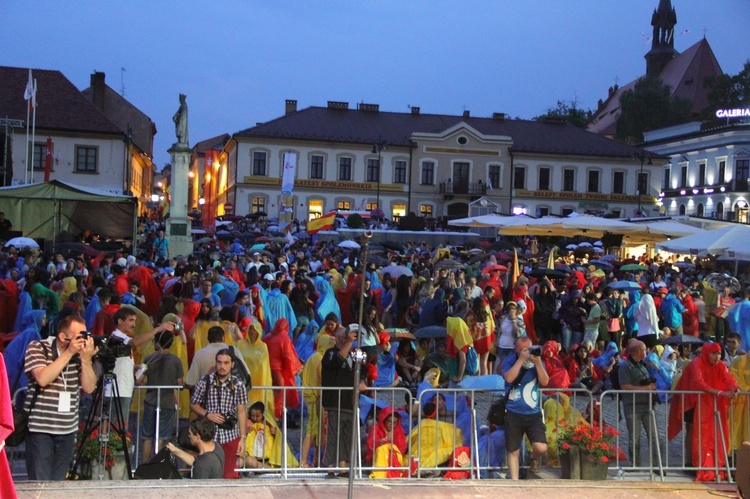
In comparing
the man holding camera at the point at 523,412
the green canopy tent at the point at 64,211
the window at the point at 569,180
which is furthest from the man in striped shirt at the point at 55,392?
the window at the point at 569,180

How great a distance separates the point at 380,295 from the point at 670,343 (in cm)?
603

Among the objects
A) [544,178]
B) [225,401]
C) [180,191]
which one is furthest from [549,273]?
[544,178]

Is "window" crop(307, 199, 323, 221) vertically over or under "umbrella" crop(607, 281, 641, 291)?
over

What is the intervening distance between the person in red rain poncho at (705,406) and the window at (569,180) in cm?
5724

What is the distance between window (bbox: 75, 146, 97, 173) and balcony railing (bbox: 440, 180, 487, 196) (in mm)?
23834

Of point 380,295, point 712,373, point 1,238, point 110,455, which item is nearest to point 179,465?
point 110,455

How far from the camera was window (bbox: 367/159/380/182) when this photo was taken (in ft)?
205

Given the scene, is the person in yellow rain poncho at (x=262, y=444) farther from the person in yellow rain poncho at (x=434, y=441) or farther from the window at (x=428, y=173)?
the window at (x=428, y=173)

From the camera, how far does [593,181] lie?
66125mm

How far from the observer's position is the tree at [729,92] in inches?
3056

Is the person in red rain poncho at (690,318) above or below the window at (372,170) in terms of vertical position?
below

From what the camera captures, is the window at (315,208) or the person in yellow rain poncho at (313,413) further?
the window at (315,208)

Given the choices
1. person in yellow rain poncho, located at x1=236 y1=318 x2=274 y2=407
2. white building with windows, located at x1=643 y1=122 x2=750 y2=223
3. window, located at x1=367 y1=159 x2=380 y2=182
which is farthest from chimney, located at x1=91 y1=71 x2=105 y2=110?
person in yellow rain poncho, located at x1=236 y1=318 x2=274 y2=407

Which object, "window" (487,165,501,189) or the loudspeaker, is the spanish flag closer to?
the loudspeaker
